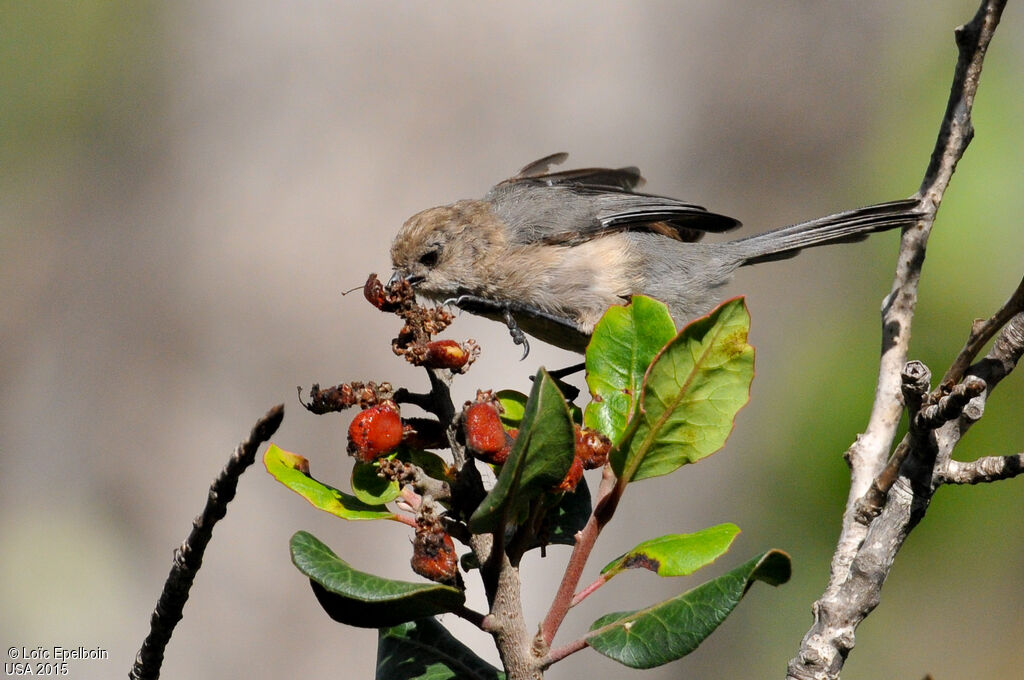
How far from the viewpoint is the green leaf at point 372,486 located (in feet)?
4.63

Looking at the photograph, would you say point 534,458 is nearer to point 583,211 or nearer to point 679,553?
point 679,553

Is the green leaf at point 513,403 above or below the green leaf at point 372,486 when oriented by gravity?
above

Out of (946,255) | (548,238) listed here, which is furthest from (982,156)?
(548,238)

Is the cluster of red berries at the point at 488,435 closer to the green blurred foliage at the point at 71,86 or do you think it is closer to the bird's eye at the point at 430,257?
the bird's eye at the point at 430,257

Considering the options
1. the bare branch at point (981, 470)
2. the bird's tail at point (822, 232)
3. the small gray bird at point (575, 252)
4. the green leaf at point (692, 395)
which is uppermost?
the bird's tail at point (822, 232)

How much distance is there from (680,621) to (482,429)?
361 millimetres

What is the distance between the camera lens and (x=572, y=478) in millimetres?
1340

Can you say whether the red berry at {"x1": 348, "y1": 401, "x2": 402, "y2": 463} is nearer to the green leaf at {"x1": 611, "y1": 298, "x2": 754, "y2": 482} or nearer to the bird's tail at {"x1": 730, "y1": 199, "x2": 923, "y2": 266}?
the green leaf at {"x1": 611, "y1": 298, "x2": 754, "y2": 482}

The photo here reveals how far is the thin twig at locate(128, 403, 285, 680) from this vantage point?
1206 millimetres

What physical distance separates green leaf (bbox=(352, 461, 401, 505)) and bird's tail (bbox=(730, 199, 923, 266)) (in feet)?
7.48

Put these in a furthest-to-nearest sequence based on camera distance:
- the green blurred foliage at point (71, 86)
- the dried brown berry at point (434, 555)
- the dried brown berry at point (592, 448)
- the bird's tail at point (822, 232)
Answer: the green blurred foliage at point (71, 86) → the bird's tail at point (822, 232) → the dried brown berry at point (592, 448) → the dried brown berry at point (434, 555)

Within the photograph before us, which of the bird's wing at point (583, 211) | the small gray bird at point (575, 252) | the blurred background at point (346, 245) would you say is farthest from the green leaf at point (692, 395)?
the bird's wing at point (583, 211)

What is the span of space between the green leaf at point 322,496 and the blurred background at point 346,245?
223 cm

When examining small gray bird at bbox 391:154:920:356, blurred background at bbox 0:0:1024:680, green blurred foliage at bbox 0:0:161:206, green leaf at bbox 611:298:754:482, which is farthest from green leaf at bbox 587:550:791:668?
green blurred foliage at bbox 0:0:161:206
